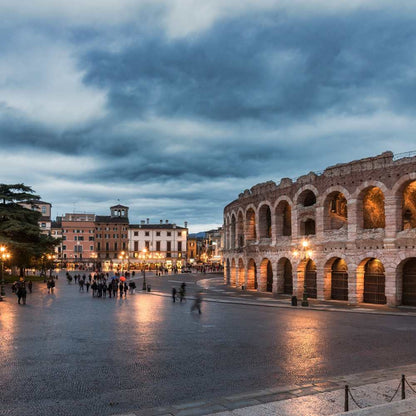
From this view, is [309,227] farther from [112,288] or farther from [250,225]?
[112,288]

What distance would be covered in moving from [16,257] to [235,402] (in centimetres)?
5460

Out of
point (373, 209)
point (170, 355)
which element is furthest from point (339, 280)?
point (170, 355)

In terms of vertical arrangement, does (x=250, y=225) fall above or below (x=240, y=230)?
above

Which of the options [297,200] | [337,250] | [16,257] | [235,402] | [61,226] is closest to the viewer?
[235,402]

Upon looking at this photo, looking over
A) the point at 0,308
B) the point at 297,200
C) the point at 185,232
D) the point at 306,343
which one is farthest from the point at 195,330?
the point at 185,232

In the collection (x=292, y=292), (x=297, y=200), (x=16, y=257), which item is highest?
(x=297, y=200)

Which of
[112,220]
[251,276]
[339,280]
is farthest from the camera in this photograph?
[112,220]

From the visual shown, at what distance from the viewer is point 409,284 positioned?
35844mm

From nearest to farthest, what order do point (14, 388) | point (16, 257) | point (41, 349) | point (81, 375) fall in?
point (14, 388)
point (81, 375)
point (41, 349)
point (16, 257)

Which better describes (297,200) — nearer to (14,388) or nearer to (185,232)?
(14,388)

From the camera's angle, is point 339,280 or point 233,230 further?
point 233,230

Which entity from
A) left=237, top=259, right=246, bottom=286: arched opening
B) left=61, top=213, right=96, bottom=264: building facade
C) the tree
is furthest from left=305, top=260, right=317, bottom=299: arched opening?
left=61, top=213, right=96, bottom=264: building facade

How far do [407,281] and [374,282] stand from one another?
9.23ft

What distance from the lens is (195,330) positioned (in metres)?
22.5
